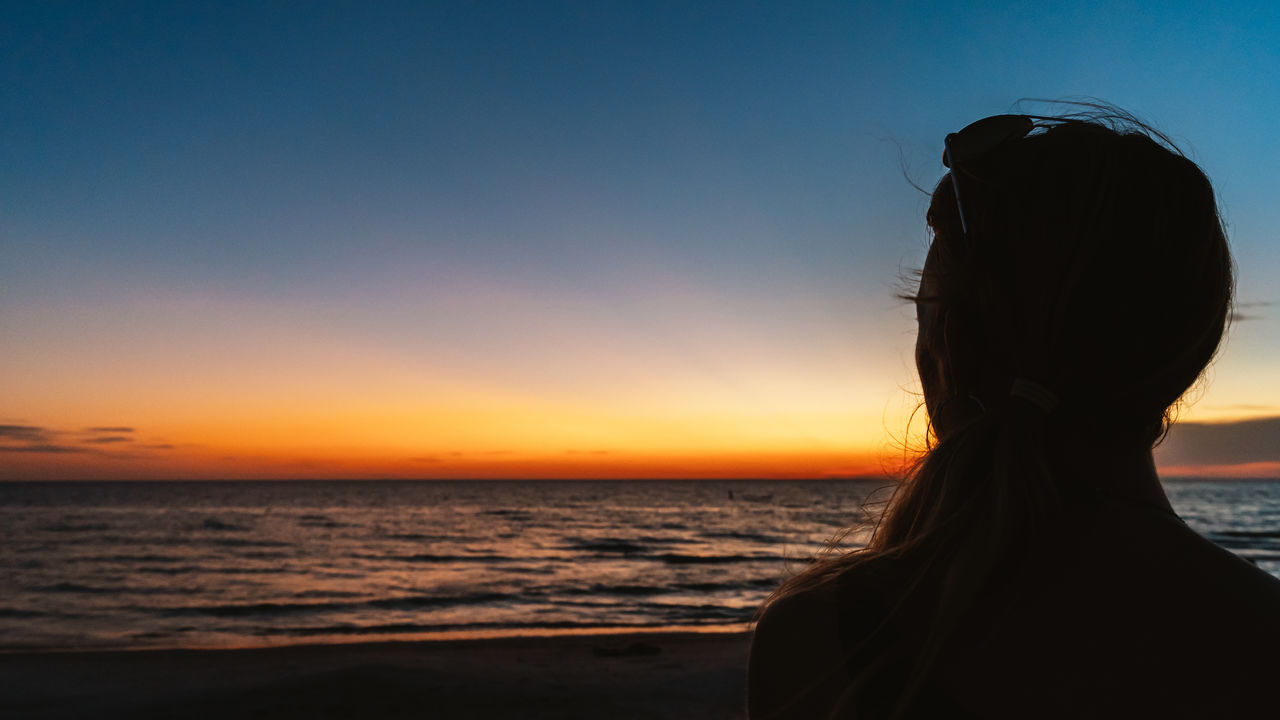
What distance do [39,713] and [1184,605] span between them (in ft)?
35.3

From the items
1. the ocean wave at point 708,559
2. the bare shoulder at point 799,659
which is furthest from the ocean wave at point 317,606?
the bare shoulder at point 799,659

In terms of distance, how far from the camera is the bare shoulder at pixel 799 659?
899 millimetres

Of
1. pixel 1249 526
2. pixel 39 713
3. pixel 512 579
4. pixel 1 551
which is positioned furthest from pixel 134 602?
pixel 1249 526

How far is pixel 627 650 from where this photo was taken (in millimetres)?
11055

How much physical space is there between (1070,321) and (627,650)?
11.1 meters

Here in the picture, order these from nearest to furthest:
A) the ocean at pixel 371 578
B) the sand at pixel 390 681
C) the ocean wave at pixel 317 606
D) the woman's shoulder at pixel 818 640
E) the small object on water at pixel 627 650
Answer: the woman's shoulder at pixel 818 640 < the sand at pixel 390 681 < the small object on water at pixel 627 650 < the ocean at pixel 371 578 < the ocean wave at pixel 317 606

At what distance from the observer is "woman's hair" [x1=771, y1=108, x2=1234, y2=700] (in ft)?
3.12

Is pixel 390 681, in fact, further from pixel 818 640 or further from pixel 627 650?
pixel 818 640

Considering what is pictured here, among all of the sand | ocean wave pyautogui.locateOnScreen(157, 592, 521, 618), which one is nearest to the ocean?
ocean wave pyautogui.locateOnScreen(157, 592, 521, 618)

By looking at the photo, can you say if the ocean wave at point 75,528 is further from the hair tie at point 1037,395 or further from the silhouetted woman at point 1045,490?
the hair tie at point 1037,395

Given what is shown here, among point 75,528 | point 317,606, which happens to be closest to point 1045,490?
point 317,606

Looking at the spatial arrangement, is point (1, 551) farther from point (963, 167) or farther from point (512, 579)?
point (963, 167)

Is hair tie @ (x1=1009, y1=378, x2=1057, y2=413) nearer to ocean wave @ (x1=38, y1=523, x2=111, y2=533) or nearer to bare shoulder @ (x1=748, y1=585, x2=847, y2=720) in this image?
bare shoulder @ (x1=748, y1=585, x2=847, y2=720)

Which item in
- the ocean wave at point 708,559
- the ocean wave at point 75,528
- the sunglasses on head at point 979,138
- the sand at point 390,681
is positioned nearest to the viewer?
the sunglasses on head at point 979,138
